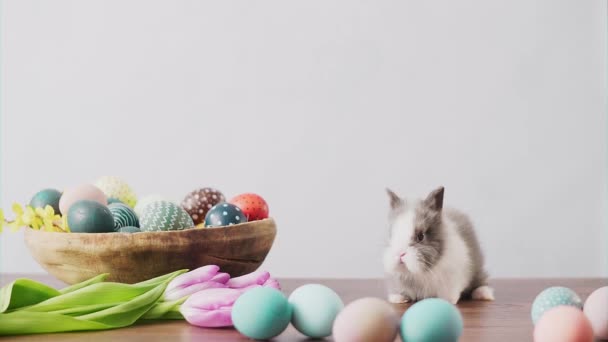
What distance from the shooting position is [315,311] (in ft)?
3.08

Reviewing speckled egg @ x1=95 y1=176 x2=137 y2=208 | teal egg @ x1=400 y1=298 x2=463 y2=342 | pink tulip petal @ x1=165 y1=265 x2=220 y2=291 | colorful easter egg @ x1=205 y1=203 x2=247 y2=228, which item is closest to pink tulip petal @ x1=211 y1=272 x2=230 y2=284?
pink tulip petal @ x1=165 y1=265 x2=220 y2=291

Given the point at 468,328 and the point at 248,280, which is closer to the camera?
the point at 468,328

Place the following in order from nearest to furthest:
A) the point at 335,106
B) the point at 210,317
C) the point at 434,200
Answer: the point at 210,317, the point at 434,200, the point at 335,106

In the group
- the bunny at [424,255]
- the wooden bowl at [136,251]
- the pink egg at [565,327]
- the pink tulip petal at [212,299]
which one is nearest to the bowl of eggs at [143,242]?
the wooden bowl at [136,251]

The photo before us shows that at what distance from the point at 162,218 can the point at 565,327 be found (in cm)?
67

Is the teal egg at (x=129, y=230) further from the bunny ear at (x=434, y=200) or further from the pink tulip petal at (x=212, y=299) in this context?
the bunny ear at (x=434, y=200)

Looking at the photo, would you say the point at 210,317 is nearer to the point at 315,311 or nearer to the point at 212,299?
the point at 212,299

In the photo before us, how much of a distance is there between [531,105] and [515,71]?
0.13m

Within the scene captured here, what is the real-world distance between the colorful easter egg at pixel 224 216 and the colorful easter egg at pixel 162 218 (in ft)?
0.15

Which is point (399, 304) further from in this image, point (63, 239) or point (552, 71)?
point (552, 71)

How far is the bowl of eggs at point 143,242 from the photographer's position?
3.76 ft

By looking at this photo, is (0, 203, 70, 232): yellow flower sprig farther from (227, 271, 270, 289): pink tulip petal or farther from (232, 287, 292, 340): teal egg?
(232, 287, 292, 340): teal egg

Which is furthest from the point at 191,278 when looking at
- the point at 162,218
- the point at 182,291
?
the point at 162,218

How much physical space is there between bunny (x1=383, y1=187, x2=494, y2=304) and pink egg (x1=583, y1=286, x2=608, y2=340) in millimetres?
312
